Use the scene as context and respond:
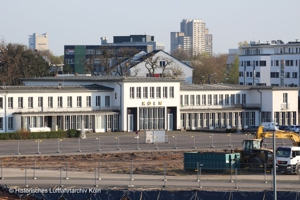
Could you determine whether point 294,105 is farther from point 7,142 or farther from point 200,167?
point 200,167

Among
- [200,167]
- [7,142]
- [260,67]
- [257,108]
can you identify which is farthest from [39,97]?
[260,67]

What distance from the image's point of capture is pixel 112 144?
246ft

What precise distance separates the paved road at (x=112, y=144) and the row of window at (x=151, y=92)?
754cm

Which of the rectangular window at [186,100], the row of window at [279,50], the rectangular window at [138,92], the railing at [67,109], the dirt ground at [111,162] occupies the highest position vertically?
the row of window at [279,50]

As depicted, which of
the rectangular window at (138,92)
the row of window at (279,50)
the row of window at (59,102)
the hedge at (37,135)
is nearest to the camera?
the hedge at (37,135)

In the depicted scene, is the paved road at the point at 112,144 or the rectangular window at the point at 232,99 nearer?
the paved road at the point at 112,144

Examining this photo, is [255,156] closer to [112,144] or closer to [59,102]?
[112,144]

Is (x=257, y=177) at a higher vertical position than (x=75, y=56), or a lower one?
lower

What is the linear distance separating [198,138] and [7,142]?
19771 mm

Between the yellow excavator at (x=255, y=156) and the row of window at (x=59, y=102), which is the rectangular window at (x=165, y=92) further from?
→ the yellow excavator at (x=255, y=156)

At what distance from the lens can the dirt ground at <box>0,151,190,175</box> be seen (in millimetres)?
54938

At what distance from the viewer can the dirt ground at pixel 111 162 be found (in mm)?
54938

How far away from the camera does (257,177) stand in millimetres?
50250

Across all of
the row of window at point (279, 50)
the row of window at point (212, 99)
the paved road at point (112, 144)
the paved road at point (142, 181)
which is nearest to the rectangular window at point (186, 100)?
the row of window at point (212, 99)
